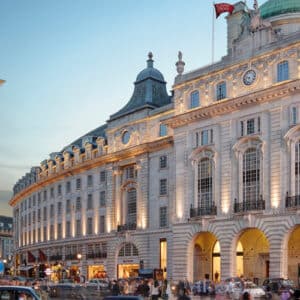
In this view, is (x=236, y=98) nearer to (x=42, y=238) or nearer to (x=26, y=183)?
(x=42, y=238)

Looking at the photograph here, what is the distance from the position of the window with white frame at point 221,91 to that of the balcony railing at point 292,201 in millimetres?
12078

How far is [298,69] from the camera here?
5350 cm

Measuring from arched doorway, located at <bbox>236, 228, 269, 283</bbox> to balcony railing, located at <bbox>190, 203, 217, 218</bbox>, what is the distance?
11.2 feet

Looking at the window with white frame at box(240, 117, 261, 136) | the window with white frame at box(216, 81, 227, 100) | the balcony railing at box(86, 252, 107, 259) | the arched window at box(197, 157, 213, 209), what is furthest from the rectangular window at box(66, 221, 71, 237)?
the window with white frame at box(240, 117, 261, 136)

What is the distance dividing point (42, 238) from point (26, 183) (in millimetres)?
19698

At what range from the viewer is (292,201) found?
172 ft

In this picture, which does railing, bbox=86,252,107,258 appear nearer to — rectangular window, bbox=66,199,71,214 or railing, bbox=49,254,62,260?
rectangular window, bbox=66,199,71,214

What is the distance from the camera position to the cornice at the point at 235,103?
2111 inches

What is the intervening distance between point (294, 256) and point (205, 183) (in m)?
10.5

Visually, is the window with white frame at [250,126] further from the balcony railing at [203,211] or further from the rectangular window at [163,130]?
the rectangular window at [163,130]

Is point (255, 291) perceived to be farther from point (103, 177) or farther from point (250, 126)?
point (103, 177)

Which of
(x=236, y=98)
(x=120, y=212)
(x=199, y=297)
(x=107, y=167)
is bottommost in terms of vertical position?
(x=199, y=297)

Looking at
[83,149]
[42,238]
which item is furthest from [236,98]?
[42,238]

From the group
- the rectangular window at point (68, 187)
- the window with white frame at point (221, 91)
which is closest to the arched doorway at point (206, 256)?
the window with white frame at point (221, 91)
